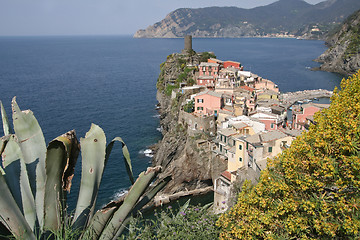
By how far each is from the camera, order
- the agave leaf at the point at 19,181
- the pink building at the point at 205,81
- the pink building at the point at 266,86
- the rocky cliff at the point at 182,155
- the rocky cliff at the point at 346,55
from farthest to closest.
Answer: the rocky cliff at the point at 346,55 < the pink building at the point at 266,86 < the pink building at the point at 205,81 < the rocky cliff at the point at 182,155 < the agave leaf at the point at 19,181

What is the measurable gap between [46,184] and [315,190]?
7537 millimetres

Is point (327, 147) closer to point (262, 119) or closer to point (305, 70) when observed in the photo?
point (262, 119)

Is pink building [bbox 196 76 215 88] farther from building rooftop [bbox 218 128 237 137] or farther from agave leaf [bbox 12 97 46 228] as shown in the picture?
agave leaf [bbox 12 97 46 228]

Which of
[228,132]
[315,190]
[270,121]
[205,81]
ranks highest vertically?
[315,190]

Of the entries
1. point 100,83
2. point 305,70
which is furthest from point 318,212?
point 305,70

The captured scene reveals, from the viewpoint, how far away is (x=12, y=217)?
4.66 m

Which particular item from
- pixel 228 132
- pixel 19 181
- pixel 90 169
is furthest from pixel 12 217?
pixel 228 132

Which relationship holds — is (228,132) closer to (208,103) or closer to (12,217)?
(208,103)

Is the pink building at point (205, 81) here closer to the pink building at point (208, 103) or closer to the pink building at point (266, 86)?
the pink building at point (266, 86)

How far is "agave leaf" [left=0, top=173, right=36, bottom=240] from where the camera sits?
4.53m

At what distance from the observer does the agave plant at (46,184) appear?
4867mm

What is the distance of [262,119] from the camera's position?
34.5 meters

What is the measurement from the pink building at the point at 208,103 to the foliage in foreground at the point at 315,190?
95.0ft

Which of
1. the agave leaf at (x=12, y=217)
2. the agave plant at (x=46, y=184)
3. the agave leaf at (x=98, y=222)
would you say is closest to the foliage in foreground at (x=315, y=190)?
the agave leaf at (x=98, y=222)
